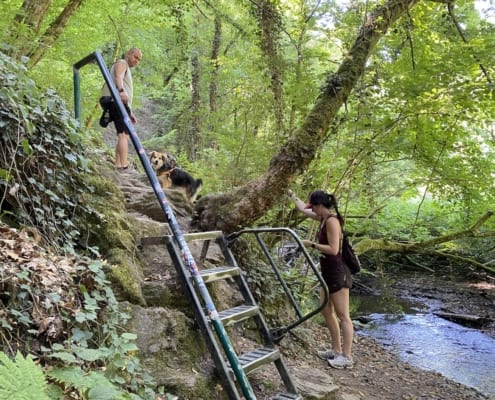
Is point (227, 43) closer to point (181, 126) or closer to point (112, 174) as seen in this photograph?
point (181, 126)

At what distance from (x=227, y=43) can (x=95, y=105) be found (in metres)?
7.73

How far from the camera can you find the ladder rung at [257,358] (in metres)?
3.47

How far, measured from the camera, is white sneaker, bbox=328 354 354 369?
5266 mm

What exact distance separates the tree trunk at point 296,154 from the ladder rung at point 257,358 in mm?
1892

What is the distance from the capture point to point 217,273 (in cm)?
401

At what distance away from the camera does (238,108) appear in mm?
8258

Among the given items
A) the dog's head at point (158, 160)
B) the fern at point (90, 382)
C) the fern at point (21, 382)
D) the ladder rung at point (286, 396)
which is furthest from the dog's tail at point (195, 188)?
the fern at point (21, 382)

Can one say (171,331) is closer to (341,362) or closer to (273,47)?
(341,362)

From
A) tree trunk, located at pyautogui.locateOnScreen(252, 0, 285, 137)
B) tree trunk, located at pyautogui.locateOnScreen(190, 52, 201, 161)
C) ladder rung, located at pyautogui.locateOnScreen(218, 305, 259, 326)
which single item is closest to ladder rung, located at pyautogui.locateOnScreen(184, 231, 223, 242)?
ladder rung, located at pyautogui.locateOnScreen(218, 305, 259, 326)

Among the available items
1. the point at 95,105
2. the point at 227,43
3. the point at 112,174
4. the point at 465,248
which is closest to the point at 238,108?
the point at 112,174

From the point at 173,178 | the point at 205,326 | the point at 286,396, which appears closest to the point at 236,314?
the point at 205,326

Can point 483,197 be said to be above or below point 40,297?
below

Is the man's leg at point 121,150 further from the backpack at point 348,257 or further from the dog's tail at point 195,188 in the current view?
the backpack at point 348,257

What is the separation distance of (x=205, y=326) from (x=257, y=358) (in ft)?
1.90
